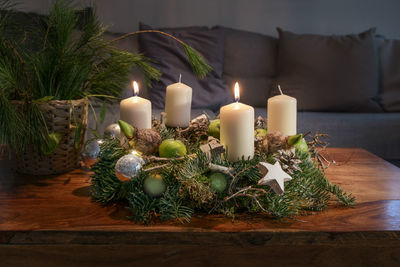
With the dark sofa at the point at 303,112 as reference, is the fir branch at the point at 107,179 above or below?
below

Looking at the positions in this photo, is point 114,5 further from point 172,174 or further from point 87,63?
point 172,174

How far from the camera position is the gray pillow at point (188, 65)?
2.29 m

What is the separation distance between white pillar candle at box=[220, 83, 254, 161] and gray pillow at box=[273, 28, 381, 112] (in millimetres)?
1725

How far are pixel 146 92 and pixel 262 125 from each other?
1.48m

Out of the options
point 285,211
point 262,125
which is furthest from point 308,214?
point 262,125

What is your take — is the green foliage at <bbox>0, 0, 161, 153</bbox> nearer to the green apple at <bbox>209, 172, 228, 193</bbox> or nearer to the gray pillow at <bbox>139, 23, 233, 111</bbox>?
the green apple at <bbox>209, 172, 228, 193</bbox>

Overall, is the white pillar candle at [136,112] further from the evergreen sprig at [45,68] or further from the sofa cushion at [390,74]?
the sofa cushion at [390,74]

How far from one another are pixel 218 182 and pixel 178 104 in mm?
300

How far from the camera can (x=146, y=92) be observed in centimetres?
236

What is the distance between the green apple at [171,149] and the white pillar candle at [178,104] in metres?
0.18

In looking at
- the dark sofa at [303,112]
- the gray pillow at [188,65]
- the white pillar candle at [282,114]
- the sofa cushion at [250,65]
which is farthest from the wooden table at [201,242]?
the sofa cushion at [250,65]

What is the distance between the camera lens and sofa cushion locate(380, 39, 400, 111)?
7.79 ft

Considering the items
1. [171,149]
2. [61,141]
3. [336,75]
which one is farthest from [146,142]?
[336,75]

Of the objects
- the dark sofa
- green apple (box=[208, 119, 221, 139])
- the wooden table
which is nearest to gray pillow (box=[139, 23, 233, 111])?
the dark sofa
